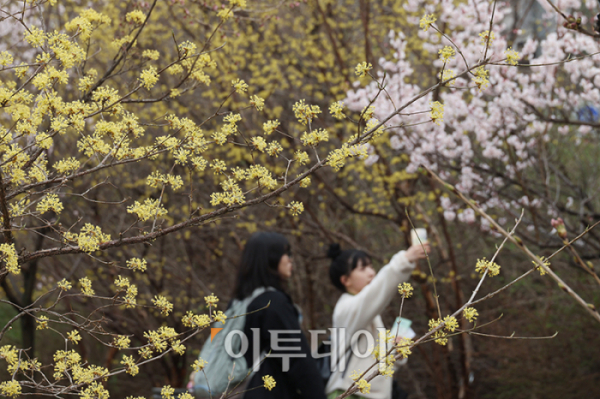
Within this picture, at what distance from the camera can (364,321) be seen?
3055 mm

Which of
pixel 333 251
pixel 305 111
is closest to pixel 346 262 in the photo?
pixel 333 251

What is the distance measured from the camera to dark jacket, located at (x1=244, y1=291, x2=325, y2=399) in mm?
2570

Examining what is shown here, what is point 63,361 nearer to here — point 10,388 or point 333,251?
point 10,388

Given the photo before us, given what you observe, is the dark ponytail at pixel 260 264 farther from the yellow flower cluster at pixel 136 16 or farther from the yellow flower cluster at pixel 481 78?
the yellow flower cluster at pixel 481 78

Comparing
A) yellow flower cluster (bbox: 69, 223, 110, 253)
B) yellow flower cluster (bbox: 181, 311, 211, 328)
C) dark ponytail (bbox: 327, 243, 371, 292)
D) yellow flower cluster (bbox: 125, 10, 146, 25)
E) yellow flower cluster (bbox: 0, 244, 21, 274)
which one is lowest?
yellow flower cluster (bbox: 181, 311, 211, 328)

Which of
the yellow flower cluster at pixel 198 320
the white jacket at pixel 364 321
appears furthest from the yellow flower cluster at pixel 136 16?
the white jacket at pixel 364 321

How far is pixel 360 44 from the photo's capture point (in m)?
7.06

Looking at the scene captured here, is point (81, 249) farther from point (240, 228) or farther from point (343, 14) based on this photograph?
point (343, 14)

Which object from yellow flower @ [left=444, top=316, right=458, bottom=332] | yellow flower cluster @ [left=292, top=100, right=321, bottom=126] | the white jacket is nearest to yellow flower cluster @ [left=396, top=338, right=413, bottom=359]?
yellow flower @ [left=444, top=316, right=458, bottom=332]

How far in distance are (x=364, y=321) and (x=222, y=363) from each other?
0.90m

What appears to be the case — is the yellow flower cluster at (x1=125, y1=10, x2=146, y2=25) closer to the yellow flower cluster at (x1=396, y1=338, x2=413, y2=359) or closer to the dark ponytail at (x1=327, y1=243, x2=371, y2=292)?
the yellow flower cluster at (x1=396, y1=338, x2=413, y2=359)

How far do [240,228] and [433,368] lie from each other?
9.01ft

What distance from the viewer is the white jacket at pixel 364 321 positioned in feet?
9.71

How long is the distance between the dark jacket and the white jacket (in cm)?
38
